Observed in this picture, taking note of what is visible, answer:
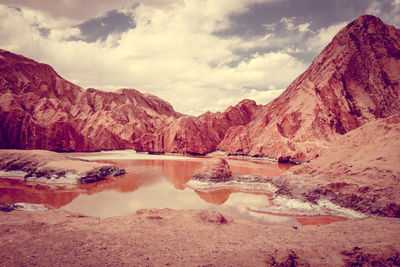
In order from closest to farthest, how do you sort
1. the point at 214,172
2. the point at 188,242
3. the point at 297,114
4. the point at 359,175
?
the point at 188,242, the point at 359,175, the point at 214,172, the point at 297,114

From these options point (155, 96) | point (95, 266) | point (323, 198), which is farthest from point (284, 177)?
point (155, 96)

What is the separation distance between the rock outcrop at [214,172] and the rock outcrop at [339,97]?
59.4ft

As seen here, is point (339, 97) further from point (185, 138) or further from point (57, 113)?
point (57, 113)

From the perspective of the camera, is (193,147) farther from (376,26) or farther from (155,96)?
(155,96)

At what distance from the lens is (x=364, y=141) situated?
619 inches

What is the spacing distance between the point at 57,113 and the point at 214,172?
4715 cm

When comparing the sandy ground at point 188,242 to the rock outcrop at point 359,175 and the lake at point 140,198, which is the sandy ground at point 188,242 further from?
the lake at point 140,198

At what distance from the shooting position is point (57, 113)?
5116 centimetres

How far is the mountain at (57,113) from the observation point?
40.6 meters

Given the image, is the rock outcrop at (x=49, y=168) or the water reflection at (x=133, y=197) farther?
the rock outcrop at (x=49, y=168)

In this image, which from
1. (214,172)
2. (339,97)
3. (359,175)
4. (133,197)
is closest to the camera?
(359,175)

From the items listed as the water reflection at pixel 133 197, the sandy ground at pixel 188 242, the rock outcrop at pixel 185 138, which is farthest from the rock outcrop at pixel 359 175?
the rock outcrop at pixel 185 138

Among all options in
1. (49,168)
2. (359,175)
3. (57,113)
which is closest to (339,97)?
(359,175)

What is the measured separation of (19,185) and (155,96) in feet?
368
